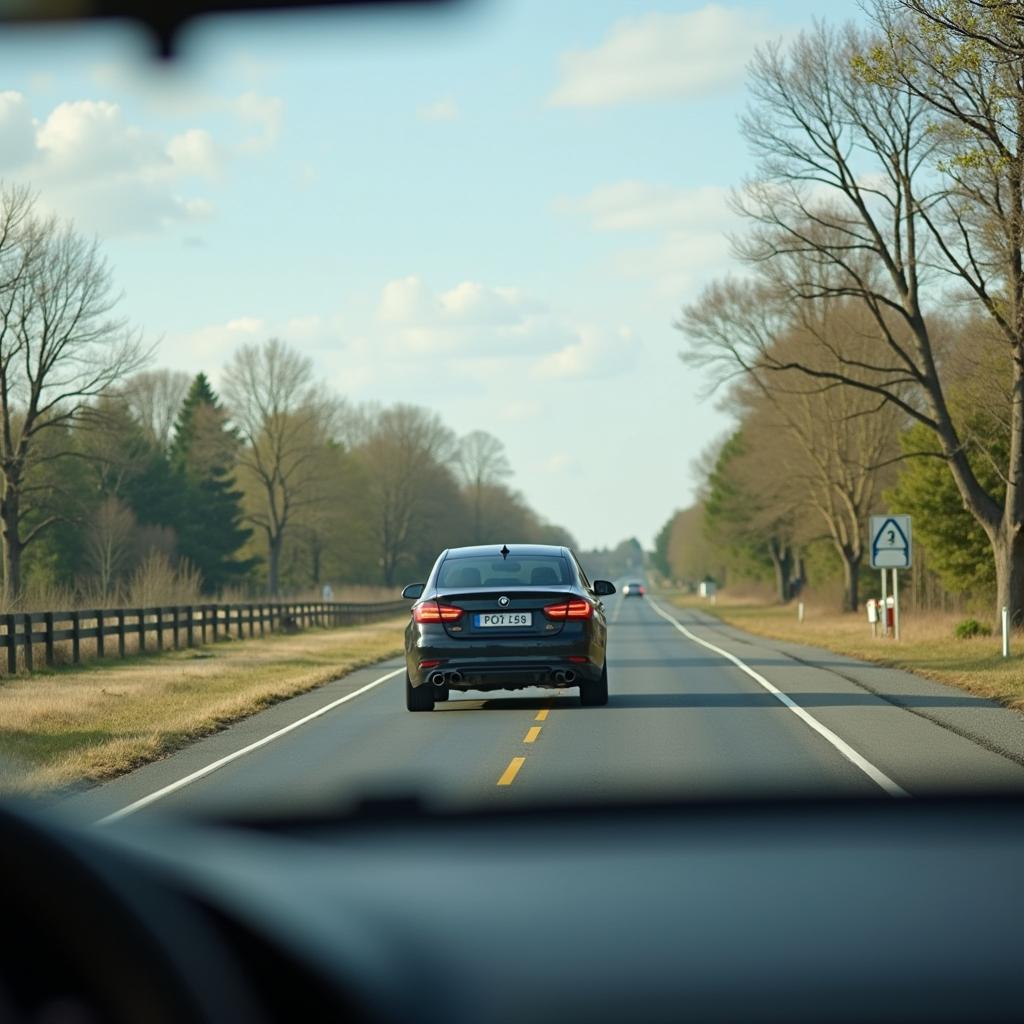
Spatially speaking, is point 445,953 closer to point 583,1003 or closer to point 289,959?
point 583,1003

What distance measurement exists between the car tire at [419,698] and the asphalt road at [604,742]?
0.32m

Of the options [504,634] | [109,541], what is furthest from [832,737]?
[109,541]

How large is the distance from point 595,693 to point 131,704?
242 inches

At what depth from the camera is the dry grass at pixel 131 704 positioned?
15.2 meters

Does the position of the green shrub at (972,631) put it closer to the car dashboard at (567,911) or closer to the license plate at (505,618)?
the license plate at (505,618)

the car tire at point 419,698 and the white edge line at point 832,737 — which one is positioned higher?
the car tire at point 419,698

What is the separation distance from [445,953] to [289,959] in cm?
53

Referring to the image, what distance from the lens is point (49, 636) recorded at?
2938 centimetres

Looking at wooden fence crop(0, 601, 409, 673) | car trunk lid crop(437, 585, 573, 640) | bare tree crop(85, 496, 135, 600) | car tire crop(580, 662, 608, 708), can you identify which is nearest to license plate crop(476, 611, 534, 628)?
car trunk lid crop(437, 585, 573, 640)

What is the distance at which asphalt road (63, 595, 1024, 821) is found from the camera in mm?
12711

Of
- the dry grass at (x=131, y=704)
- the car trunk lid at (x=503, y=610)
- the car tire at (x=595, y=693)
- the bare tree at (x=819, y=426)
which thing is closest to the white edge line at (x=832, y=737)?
the car tire at (x=595, y=693)

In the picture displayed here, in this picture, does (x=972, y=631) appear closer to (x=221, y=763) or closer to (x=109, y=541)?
(x=221, y=763)

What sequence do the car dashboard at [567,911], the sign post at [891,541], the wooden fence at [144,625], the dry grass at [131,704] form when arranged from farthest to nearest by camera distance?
the sign post at [891,541], the wooden fence at [144,625], the dry grass at [131,704], the car dashboard at [567,911]

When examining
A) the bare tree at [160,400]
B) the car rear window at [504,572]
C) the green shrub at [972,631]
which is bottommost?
the green shrub at [972,631]
